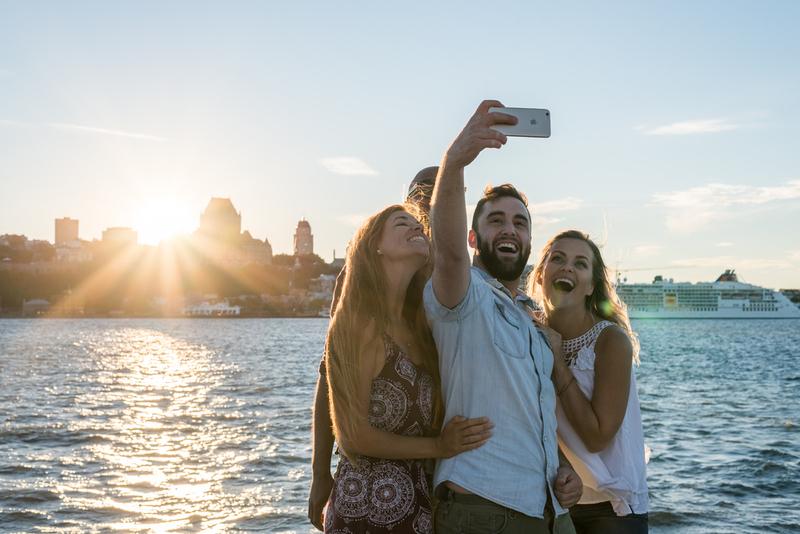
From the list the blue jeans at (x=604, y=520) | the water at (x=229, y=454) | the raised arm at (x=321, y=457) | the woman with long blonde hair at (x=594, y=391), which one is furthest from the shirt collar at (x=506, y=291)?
the water at (x=229, y=454)

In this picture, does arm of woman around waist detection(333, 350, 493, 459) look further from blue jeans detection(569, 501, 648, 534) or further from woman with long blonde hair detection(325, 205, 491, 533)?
blue jeans detection(569, 501, 648, 534)

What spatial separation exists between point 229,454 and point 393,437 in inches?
456

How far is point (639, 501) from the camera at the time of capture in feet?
12.6

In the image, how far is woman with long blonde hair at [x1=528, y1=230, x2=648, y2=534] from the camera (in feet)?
12.1

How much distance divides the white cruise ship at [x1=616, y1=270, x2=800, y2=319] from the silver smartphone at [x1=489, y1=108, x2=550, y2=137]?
5460 inches

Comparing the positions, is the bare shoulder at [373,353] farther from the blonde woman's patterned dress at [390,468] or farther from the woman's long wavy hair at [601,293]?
the woman's long wavy hair at [601,293]

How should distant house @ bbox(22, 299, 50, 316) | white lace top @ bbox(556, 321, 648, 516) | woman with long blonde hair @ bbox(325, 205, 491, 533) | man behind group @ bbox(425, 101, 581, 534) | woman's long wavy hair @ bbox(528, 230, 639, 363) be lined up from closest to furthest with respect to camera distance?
man behind group @ bbox(425, 101, 581, 534) → woman with long blonde hair @ bbox(325, 205, 491, 533) → white lace top @ bbox(556, 321, 648, 516) → woman's long wavy hair @ bbox(528, 230, 639, 363) → distant house @ bbox(22, 299, 50, 316)

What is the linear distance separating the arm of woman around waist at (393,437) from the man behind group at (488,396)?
49 millimetres

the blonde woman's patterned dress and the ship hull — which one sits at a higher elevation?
the blonde woman's patterned dress

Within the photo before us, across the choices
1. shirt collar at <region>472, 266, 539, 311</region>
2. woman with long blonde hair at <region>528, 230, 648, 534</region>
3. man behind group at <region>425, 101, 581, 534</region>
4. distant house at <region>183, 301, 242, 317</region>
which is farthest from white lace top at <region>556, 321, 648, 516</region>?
distant house at <region>183, 301, 242, 317</region>

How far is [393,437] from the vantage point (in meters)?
3.33

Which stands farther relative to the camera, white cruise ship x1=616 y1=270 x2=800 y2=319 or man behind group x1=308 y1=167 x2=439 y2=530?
white cruise ship x1=616 y1=270 x2=800 y2=319

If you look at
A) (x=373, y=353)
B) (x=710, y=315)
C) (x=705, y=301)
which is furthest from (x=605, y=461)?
(x=710, y=315)

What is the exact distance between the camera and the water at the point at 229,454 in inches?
391
